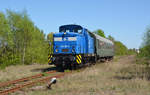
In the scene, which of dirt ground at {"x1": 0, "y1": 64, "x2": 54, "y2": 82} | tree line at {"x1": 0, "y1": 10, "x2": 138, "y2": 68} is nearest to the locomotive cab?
dirt ground at {"x1": 0, "y1": 64, "x2": 54, "y2": 82}

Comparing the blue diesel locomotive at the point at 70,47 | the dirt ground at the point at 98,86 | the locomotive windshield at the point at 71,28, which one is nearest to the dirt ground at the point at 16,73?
the blue diesel locomotive at the point at 70,47

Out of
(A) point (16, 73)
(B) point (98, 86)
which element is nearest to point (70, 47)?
(A) point (16, 73)

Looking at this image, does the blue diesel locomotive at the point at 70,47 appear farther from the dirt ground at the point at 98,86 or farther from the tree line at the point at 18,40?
the tree line at the point at 18,40

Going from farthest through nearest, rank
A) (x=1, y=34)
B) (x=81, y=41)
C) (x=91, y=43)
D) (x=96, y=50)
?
1. (x=1, y=34)
2. (x=96, y=50)
3. (x=91, y=43)
4. (x=81, y=41)

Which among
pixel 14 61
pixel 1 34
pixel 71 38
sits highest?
pixel 1 34

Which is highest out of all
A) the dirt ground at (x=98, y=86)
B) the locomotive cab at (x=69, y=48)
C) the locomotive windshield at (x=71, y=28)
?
the locomotive windshield at (x=71, y=28)

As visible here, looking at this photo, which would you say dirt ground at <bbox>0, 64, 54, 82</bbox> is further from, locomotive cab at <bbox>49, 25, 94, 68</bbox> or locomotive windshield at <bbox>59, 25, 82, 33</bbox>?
locomotive windshield at <bbox>59, 25, 82, 33</bbox>

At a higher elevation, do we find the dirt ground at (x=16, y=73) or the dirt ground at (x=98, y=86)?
the dirt ground at (x=16, y=73)

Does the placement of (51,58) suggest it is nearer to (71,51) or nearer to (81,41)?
(71,51)

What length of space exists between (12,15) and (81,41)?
799 inches

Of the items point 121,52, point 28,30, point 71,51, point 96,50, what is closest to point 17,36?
point 28,30

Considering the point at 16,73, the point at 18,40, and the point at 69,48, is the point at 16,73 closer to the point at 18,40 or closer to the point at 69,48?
the point at 69,48

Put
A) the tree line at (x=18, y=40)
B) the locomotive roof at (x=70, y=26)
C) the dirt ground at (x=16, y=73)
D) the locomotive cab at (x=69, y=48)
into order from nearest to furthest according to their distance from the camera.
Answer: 1. the dirt ground at (x=16, y=73)
2. the locomotive cab at (x=69, y=48)
3. the locomotive roof at (x=70, y=26)
4. the tree line at (x=18, y=40)

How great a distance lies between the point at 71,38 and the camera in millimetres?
16562
